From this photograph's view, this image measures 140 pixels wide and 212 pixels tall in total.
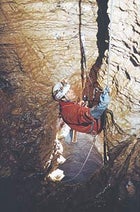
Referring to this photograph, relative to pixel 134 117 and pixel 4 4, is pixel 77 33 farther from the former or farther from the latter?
pixel 134 117

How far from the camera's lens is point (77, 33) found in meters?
4.00

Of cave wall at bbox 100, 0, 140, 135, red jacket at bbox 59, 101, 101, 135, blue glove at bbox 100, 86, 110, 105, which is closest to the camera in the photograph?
cave wall at bbox 100, 0, 140, 135

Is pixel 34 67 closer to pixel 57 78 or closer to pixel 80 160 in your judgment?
pixel 57 78

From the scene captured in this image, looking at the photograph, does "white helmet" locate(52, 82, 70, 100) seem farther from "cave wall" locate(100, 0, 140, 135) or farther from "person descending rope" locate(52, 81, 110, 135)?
"cave wall" locate(100, 0, 140, 135)

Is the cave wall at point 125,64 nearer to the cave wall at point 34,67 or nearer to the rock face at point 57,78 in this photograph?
the rock face at point 57,78

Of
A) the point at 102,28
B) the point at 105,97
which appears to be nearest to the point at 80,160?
the point at 105,97

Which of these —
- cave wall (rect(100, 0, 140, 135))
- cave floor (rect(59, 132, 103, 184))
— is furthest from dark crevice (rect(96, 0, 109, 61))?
cave floor (rect(59, 132, 103, 184))

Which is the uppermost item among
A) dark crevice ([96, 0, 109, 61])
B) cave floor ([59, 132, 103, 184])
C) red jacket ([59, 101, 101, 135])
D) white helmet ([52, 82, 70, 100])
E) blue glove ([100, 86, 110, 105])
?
dark crevice ([96, 0, 109, 61])

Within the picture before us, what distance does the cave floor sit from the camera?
4.28 m

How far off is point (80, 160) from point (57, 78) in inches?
47.7

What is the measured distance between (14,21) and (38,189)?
2.21m

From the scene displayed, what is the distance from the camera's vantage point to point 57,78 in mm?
4469

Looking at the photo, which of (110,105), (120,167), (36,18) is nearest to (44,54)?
(36,18)

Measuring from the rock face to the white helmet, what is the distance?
0.15 m
